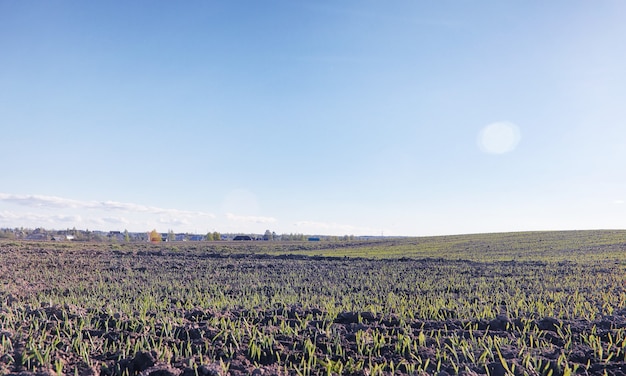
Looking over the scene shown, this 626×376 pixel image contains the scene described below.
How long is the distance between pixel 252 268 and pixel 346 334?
38.8 ft

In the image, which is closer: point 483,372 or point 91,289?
point 483,372

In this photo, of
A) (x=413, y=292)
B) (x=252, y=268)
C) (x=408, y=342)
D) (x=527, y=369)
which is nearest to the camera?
(x=527, y=369)

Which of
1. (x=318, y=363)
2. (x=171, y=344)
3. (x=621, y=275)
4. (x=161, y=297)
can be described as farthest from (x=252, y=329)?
(x=621, y=275)

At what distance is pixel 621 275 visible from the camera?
14656mm

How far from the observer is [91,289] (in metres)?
10.6

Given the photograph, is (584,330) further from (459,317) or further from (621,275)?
(621,275)

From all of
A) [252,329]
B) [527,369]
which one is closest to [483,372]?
[527,369]

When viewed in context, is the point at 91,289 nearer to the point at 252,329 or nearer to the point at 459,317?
the point at 252,329

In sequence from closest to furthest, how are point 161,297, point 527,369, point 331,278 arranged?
point 527,369
point 161,297
point 331,278

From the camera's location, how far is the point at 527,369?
161 inches

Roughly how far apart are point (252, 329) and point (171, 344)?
103 cm

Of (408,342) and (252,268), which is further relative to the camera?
(252,268)

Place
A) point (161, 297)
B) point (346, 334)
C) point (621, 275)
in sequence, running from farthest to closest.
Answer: point (621, 275)
point (161, 297)
point (346, 334)

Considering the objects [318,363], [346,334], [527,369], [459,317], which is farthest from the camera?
[459,317]
